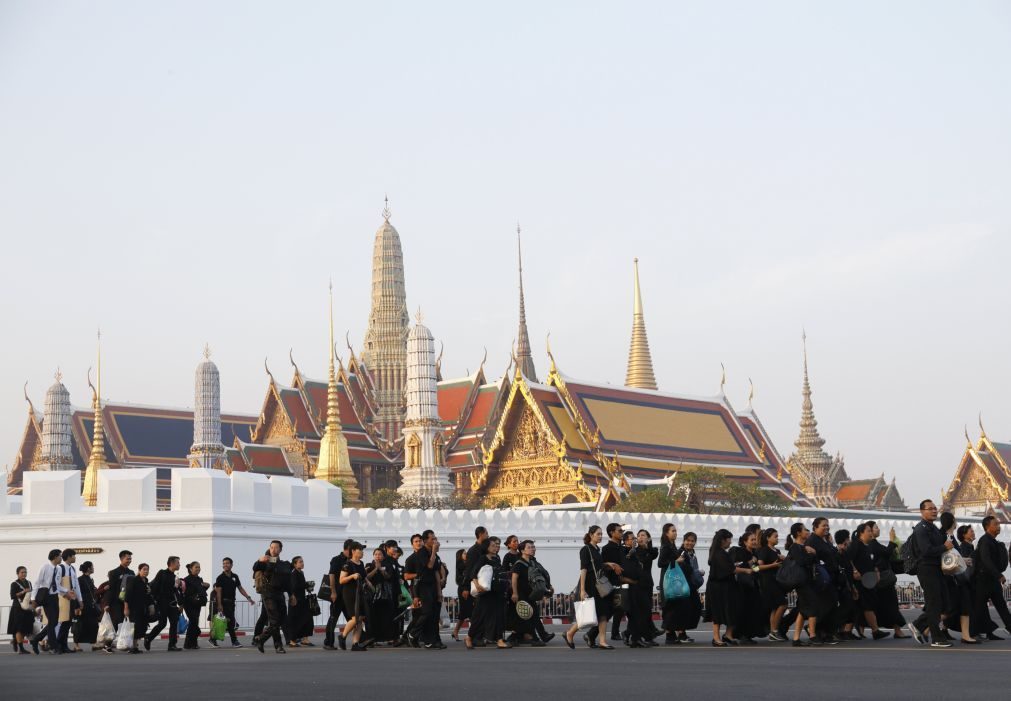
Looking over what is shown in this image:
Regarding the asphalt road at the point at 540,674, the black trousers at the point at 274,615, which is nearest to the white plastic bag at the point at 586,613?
the asphalt road at the point at 540,674

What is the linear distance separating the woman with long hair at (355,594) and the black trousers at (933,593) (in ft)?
17.7

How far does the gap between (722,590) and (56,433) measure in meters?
65.0

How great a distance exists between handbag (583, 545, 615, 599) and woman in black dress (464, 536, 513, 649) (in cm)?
118

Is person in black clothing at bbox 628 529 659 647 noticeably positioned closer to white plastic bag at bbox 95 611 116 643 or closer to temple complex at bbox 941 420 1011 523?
white plastic bag at bbox 95 611 116 643

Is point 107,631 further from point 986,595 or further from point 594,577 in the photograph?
point 986,595

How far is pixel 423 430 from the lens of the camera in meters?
61.5

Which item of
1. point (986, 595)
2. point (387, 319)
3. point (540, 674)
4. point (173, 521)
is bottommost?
point (540, 674)

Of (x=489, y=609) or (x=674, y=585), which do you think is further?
(x=489, y=609)

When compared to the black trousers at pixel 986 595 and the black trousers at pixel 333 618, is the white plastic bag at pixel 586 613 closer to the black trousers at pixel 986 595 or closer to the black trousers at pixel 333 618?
the black trousers at pixel 333 618

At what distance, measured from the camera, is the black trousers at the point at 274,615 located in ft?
53.6

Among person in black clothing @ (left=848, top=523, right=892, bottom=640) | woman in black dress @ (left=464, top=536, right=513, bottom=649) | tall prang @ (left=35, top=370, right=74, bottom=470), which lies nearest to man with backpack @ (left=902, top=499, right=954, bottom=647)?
person in black clothing @ (left=848, top=523, right=892, bottom=640)

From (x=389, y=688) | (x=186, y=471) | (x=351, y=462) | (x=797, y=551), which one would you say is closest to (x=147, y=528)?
(x=186, y=471)

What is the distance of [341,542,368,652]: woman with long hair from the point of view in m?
16.6

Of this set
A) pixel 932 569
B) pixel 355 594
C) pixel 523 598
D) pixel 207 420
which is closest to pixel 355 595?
pixel 355 594
